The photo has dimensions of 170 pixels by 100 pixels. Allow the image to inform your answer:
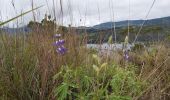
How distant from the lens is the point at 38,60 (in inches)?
113

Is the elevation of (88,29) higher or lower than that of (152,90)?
higher

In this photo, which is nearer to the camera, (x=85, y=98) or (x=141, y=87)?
(x=85, y=98)

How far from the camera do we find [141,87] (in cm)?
282

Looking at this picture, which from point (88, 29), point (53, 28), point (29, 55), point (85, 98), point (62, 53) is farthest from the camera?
point (88, 29)

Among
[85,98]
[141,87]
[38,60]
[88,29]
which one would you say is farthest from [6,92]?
[88,29]

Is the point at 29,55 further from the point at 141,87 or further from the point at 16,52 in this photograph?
the point at 141,87

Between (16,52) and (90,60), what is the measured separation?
60 centimetres

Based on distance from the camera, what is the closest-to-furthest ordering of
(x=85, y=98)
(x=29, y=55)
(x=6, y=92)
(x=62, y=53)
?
(x=85, y=98) < (x=6, y=92) < (x=62, y=53) < (x=29, y=55)

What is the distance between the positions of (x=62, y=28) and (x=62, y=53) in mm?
1083

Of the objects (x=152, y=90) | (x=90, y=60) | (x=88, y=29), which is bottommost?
(x=152, y=90)

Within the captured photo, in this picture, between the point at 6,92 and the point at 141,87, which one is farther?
the point at 141,87

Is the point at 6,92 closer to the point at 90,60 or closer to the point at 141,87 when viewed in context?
the point at 90,60

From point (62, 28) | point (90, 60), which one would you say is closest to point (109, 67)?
point (90, 60)

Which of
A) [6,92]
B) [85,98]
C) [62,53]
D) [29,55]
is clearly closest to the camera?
[85,98]
